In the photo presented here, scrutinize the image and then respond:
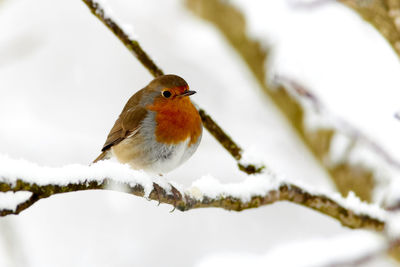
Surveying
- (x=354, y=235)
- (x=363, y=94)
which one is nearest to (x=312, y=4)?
(x=363, y=94)

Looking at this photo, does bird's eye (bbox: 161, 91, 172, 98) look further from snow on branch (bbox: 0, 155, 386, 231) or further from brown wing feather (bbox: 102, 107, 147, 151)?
snow on branch (bbox: 0, 155, 386, 231)

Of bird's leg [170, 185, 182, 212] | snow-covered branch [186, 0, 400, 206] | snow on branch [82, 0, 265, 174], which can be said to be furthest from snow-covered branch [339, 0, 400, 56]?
snow-covered branch [186, 0, 400, 206]

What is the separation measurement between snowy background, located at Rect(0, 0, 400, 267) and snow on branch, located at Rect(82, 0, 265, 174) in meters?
0.80

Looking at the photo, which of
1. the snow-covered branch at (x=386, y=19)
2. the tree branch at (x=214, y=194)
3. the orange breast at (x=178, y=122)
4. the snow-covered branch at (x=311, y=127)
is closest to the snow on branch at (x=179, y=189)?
the tree branch at (x=214, y=194)

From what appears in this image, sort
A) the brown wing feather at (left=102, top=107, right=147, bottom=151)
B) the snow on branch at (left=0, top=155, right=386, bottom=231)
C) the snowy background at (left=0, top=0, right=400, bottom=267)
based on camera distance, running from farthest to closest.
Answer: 1. the snowy background at (left=0, top=0, right=400, bottom=267)
2. the brown wing feather at (left=102, top=107, right=147, bottom=151)
3. the snow on branch at (left=0, top=155, right=386, bottom=231)

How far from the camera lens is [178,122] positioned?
9.36 feet

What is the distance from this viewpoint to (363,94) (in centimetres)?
379

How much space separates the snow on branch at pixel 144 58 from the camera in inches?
94.4

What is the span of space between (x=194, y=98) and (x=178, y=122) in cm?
312

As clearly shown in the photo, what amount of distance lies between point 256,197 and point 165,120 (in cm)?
69

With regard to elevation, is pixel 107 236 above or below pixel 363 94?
above

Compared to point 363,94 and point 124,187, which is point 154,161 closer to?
point 124,187

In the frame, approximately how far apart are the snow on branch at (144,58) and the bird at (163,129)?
2.2 inches

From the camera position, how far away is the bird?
284 centimetres
